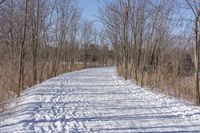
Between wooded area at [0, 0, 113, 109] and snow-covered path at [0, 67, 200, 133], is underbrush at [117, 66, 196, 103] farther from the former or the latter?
wooded area at [0, 0, 113, 109]

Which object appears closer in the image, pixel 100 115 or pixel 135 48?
pixel 100 115

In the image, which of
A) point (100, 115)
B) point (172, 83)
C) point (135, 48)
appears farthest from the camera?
point (135, 48)

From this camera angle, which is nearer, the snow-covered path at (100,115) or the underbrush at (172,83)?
the snow-covered path at (100,115)

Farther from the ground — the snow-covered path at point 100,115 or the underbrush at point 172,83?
the underbrush at point 172,83

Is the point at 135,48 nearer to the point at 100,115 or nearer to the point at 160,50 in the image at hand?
the point at 160,50

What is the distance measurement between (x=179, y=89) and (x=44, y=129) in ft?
25.6

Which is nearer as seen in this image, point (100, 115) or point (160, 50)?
point (100, 115)

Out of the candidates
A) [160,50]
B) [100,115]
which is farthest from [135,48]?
[100,115]

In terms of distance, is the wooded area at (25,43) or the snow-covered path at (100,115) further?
the wooded area at (25,43)

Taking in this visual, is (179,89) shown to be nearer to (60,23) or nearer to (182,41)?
(182,41)

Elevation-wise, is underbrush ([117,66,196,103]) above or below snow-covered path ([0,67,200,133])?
above

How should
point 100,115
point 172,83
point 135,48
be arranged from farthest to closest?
point 135,48, point 172,83, point 100,115

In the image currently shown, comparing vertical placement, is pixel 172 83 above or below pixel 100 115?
above

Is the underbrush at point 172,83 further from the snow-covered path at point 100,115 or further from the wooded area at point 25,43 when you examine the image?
the wooded area at point 25,43
